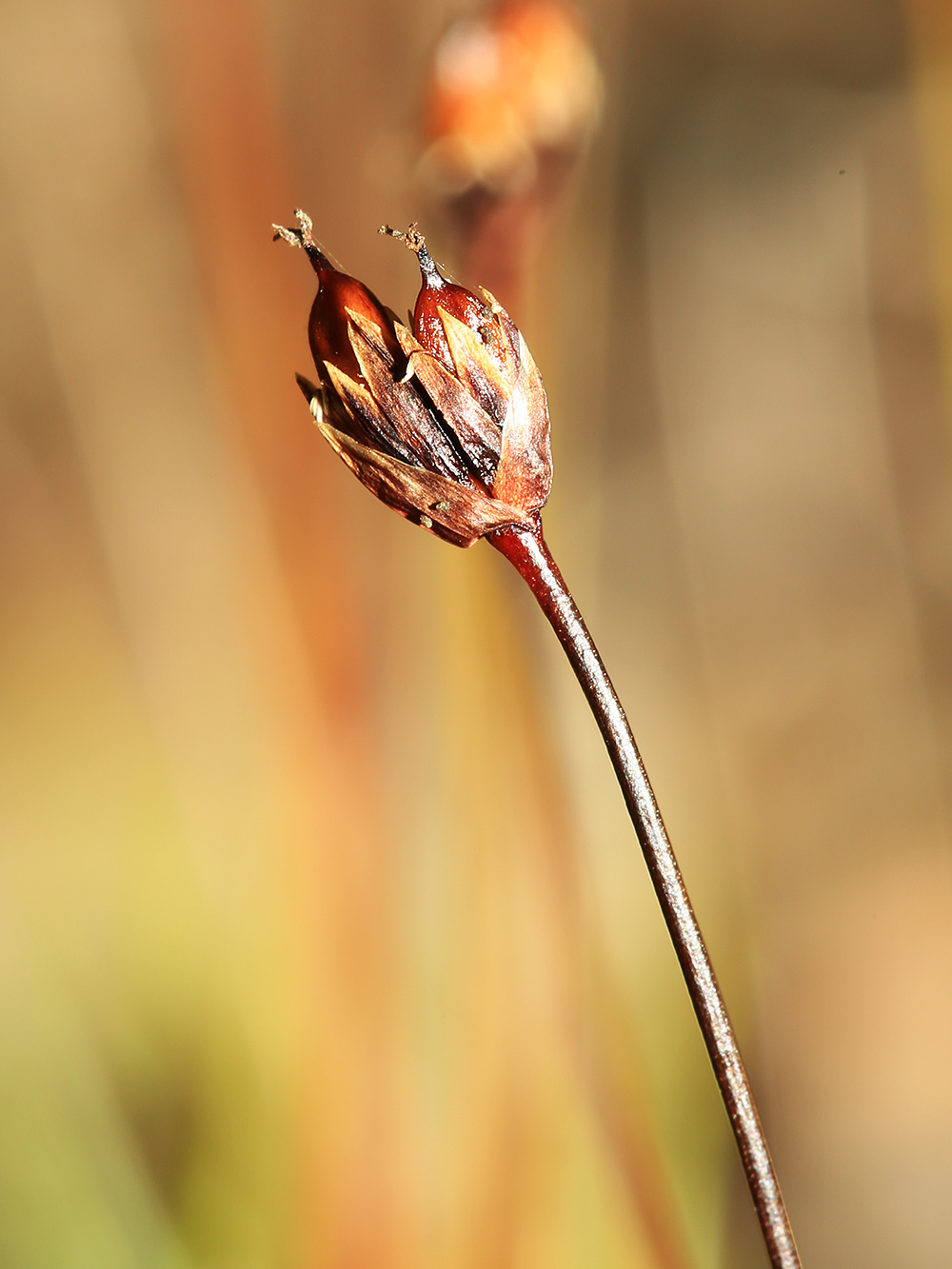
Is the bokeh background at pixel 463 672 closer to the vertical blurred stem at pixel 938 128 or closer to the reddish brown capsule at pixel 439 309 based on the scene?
the vertical blurred stem at pixel 938 128

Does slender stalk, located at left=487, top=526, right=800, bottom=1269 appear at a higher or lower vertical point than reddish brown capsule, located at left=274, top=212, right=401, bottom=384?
lower

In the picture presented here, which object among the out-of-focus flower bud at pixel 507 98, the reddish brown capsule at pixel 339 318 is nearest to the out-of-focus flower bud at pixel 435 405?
the reddish brown capsule at pixel 339 318

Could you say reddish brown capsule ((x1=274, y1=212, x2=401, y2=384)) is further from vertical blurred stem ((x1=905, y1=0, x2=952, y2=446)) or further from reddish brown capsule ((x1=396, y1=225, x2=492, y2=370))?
vertical blurred stem ((x1=905, y1=0, x2=952, y2=446))

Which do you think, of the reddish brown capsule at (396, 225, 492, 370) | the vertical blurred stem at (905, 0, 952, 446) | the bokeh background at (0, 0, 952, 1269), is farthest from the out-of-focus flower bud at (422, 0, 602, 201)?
the reddish brown capsule at (396, 225, 492, 370)

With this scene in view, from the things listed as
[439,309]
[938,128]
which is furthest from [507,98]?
[439,309]

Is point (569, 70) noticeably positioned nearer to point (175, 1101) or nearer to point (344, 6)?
point (344, 6)

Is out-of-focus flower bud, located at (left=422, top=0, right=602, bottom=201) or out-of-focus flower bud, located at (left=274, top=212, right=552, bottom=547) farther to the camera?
out-of-focus flower bud, located at (left=422, top=0, right=602, bottom=201)

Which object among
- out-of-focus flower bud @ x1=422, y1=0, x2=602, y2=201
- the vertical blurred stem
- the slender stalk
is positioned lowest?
the slender stalk

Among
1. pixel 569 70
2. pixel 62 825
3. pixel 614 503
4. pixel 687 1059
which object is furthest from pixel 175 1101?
pixel 569 70
